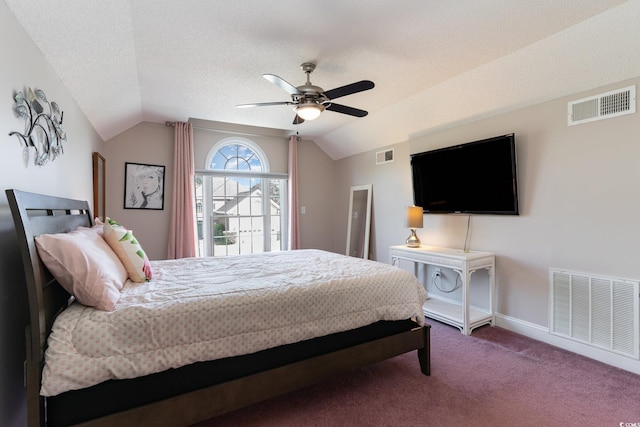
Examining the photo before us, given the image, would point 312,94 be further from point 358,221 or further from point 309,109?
point 358,221

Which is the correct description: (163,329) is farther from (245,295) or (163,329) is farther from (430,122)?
(430,122)

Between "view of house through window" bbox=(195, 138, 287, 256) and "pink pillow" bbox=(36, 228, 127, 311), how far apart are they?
349 cm

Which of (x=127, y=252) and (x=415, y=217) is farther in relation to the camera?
(x=415, y=217)

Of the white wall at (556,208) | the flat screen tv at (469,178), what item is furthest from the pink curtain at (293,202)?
the white wall at (556,208)

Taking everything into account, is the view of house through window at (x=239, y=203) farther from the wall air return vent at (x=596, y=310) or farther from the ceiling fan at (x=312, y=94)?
the wall air return vent at (x=596, y=310)

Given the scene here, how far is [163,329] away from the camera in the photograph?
152cm

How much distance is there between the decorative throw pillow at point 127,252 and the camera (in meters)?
2.02

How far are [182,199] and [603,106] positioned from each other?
488 cm

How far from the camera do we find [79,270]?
146cm

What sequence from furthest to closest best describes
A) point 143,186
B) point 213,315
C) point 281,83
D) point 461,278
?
point 143,186 < point 461,278 < point 281,83 < point 213,315

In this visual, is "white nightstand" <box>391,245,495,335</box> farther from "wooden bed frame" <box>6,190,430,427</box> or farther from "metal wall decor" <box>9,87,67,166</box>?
"metal wall decor" <box>9,87,67,166</box>

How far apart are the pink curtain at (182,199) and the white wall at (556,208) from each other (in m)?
3.54

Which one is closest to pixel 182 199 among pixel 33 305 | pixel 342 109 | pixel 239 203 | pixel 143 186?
pixel 143 186

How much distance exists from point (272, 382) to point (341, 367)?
0.48 meters
